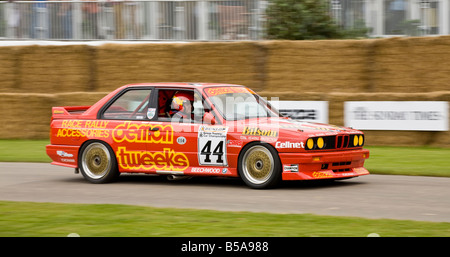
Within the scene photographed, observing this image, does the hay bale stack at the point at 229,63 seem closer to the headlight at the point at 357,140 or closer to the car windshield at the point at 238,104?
the car windshield at the point at 238,104

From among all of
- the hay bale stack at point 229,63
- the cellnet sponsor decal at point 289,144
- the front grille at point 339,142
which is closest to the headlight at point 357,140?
the front grille at point 339,142

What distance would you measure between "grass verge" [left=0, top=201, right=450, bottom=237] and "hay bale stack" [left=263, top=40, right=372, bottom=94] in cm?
917

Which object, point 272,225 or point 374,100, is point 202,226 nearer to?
point 272,225

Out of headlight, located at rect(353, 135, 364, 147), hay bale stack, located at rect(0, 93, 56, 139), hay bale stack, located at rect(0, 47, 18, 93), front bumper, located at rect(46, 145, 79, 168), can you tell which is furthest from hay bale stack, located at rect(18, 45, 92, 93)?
headlight, located at rect(353, 135, 364, 147)

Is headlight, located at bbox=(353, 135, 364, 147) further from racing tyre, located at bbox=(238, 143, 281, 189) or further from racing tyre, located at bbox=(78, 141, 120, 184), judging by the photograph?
racing tyre, located at bbox=(78, 141, 120, 184)

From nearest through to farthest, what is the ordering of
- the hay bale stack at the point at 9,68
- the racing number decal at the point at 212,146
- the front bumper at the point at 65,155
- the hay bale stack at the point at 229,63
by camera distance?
the racing number decal at the point at 212,146 → the front bumper at the point at 65,155 → the hay bale stack at the point at 229,63 → the hay bale stack at the point at 9,68

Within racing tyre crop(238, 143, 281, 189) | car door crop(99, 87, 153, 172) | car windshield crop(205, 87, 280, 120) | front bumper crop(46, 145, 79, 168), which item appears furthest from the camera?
front bumper crop(46, 145, 79, 168)

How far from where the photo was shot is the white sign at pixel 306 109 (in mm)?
15391

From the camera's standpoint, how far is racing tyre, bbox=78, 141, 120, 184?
34.2 feet

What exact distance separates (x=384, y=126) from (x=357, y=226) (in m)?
8.38

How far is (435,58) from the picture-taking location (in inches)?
603

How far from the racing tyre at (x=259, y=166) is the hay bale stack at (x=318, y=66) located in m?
7.14
